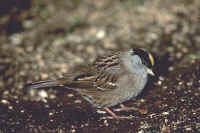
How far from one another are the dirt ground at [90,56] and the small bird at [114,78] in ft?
0.99

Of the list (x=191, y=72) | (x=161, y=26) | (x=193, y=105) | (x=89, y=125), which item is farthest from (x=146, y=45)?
(x=89, y=125)

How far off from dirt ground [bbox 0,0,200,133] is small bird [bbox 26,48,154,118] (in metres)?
0.30

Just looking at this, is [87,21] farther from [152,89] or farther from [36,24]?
[152,89]

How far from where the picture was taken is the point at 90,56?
622 centimetres

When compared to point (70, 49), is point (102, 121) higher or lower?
lower

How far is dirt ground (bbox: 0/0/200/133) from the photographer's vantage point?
4.81 metres

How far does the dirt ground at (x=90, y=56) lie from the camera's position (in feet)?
15.8

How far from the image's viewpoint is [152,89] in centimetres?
540

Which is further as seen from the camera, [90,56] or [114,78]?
[90,56]

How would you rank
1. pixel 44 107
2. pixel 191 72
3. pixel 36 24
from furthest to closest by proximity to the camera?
1. pixel 36 24
2. pixel 191 72
3. pixel 44 107

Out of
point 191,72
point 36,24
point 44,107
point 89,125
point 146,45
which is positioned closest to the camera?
point 89,125

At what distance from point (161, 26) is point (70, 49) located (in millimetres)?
1573

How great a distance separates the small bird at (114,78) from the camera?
481 centimetres

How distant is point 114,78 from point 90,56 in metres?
1.47
